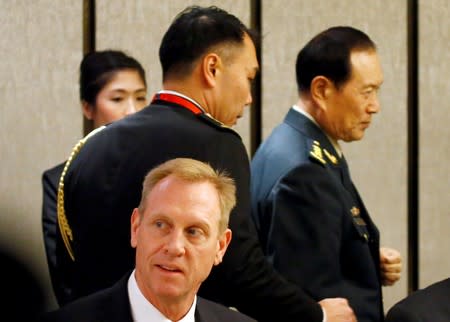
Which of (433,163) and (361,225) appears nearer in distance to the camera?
(361,225)

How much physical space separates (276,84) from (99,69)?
74 cm

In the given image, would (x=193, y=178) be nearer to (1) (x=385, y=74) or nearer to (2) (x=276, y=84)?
(2) (x=276, y=84)

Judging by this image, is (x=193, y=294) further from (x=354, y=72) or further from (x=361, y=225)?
(x=354, y=72)

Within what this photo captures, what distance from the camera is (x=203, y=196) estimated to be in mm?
2029

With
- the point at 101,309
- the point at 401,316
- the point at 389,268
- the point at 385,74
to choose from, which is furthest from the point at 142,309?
the point at 385,74

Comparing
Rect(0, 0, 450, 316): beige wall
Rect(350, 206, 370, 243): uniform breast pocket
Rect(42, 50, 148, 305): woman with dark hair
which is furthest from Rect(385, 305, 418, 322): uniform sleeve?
Rect(0, 0, 450, 316): beige wall

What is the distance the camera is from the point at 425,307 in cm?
220

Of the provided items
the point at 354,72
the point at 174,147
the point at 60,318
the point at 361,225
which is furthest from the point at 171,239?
the point at 354,72

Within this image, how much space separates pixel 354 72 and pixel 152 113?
74 centimetres

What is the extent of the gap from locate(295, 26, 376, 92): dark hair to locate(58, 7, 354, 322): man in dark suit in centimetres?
48

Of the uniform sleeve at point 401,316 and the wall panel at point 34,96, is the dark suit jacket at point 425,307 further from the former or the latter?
the wall panel at point 34,96

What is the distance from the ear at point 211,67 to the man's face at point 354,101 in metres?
0.49

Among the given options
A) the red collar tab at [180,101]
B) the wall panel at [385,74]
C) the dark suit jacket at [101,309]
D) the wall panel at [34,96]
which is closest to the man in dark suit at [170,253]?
the dark suit jacket at [101,309]

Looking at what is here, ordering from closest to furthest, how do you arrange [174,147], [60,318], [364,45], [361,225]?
1. [60,318]
2. [174,147]
3. [361,225]
4. [364,45]
